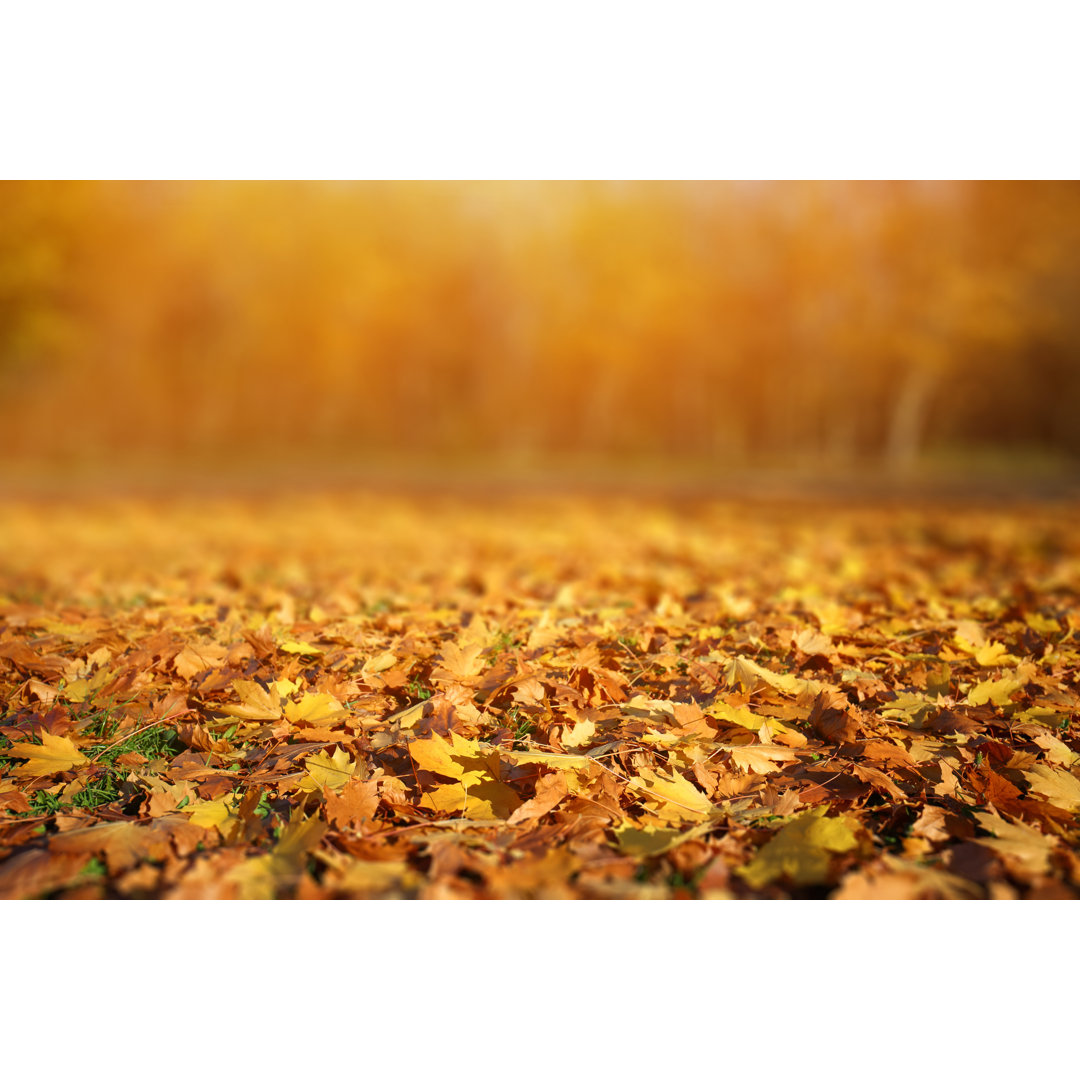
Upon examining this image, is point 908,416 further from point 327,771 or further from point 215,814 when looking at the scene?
point 215,814

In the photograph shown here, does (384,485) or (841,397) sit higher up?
(841,397)

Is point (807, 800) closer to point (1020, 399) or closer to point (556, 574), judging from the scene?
point (556, 574)

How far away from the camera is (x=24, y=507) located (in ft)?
33.5

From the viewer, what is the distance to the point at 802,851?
1.94 m

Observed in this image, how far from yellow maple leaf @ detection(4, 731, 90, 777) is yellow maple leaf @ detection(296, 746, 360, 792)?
1.87ft

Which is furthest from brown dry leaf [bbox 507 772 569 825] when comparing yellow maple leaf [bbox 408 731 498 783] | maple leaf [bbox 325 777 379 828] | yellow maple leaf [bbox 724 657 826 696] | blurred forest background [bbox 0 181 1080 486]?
blurred forest background [bbox 0 181 1080 486]

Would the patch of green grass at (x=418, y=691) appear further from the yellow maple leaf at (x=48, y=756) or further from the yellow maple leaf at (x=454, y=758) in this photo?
the yellow maple leaf at (x=48, y=756)

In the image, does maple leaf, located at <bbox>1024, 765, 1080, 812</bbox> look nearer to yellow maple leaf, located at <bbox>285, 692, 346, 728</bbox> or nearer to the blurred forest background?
yellow maple leaf, located at <bbox>285, 692, 346, 728</bbox>

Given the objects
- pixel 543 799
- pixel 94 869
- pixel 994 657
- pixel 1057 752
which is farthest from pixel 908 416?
pixel 94 869

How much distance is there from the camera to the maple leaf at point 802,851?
6.16 ft

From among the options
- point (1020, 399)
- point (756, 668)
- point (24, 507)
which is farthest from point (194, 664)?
point (1020, 399)

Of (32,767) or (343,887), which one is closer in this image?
(343,887)

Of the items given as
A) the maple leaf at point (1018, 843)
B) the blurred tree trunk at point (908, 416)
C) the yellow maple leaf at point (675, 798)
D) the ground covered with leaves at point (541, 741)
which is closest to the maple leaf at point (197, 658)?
the ground covered with leaves at point (541, 741)

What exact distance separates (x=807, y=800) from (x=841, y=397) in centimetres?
1913
